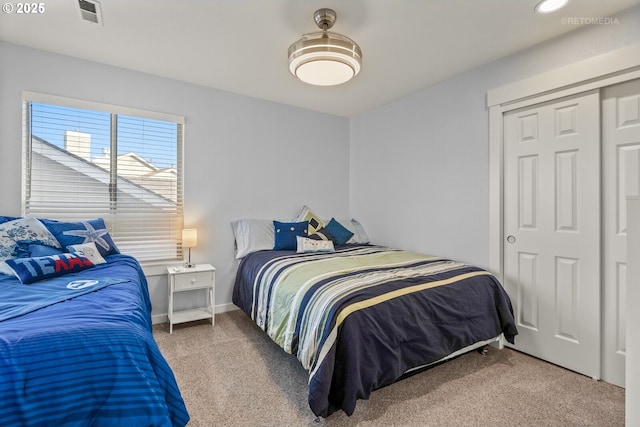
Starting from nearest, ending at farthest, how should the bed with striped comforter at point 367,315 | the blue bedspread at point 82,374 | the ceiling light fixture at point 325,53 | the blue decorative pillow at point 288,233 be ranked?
the blue bedspread at point 82,374 → the bed with striped comforter at point 367,315 → the ceiling light fixture at point 325,53 → the blue decorative pillow at point 288,233

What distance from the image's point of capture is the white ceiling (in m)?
2.04

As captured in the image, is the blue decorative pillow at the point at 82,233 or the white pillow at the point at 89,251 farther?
the blue decorative pillow at the point at 82,233

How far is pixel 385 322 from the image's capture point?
1.79 meters

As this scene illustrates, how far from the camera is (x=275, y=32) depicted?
2322 mm

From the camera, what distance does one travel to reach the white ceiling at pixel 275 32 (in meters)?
2.04

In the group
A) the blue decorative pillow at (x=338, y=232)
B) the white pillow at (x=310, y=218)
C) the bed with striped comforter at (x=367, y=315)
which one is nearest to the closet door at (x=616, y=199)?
the bed with striped comforter at (x=367, y=315)

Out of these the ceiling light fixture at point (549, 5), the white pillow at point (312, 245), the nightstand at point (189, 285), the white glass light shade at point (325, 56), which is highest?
the ceiling light fixture at point (549, 5)

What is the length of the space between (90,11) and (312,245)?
2.63 meters

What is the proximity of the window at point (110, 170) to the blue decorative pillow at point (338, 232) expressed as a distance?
5.69 feet

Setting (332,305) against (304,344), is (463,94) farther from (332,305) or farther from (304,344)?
(304,344)

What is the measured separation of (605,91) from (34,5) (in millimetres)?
4011

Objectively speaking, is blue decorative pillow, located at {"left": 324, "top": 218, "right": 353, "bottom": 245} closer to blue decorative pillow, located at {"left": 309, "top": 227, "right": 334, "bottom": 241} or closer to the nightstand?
blue decorative pillow, located at {"left": 309, "top": 227, "right": 334, "bottom": 241}

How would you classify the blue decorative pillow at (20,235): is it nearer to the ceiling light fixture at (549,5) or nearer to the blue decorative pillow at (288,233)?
the blue decorative pillow at (288,233)

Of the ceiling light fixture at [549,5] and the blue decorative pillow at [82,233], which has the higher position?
the ceiling light fixture at [549,5]
